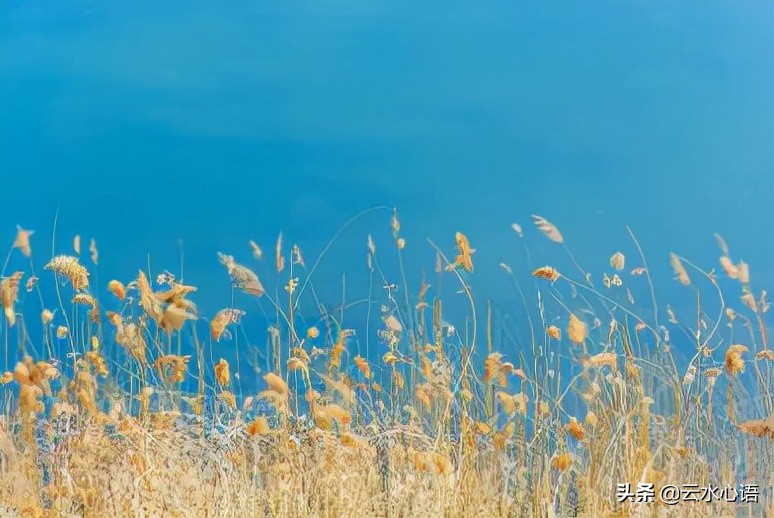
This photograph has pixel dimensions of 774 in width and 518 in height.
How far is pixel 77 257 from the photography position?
9.73ft

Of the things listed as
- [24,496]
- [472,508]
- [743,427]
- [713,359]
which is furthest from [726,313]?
[24,496]

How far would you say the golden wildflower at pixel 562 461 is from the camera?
2.61 m

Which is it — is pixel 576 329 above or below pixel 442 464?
above

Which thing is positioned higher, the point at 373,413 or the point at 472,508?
the point at 373,413

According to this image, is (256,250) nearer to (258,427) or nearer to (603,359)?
(258,427)

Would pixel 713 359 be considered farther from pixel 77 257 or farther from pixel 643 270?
pixel 77 257

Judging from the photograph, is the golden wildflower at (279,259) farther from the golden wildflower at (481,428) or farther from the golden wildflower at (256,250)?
the golden wildflower at (481,428)

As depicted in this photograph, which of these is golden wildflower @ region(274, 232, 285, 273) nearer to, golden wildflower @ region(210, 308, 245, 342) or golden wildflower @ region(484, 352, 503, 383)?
golden wildflower @ region(210, 308, 245, 342)

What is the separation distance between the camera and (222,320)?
2574 mm

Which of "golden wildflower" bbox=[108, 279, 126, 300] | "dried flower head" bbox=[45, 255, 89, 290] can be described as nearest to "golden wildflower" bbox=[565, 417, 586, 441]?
"golden wildflower" bbox=[108, 279, 126, 300]

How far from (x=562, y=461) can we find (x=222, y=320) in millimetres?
1029

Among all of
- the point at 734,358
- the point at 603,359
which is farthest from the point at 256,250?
the point at 734,358

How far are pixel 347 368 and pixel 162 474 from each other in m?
0.65

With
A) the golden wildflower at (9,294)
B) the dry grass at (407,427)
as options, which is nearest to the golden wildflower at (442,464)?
the dry grass at (407,427)
